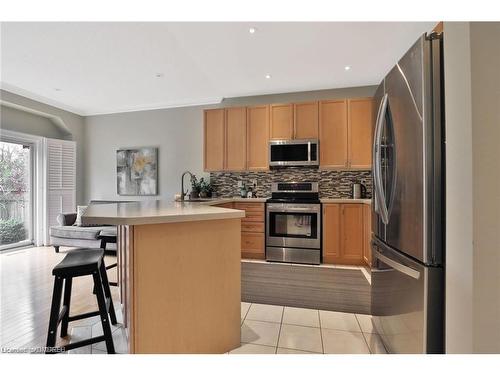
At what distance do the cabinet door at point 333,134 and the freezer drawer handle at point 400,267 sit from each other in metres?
2.38

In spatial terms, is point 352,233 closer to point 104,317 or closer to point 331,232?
point 331,232

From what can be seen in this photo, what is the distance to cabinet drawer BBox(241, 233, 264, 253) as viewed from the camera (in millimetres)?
3840

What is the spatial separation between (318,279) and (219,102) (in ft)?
11.2

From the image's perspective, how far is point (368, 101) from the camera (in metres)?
3.68

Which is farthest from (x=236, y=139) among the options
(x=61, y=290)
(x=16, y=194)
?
(x=16, y=194)

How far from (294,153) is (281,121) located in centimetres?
56

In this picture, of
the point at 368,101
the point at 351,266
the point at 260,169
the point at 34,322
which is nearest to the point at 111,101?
the point at 260,169

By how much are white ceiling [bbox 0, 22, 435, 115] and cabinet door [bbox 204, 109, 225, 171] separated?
443mm

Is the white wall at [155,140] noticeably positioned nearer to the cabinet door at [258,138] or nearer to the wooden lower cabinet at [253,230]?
the cabinet door at [258,138]

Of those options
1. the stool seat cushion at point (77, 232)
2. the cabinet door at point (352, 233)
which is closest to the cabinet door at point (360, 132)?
the cabinet door at point (352, 233)

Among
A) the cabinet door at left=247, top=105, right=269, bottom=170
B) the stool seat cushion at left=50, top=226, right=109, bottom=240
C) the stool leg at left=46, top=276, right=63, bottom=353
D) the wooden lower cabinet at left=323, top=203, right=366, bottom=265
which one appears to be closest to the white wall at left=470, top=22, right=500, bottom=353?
the stool leg at left=46, top=276, right=63, bottom=353

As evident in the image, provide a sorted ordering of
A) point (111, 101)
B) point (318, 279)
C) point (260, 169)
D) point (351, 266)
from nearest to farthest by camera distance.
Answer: point (318, 279), point (351, 266), point (260, 169), point (111, 101)
